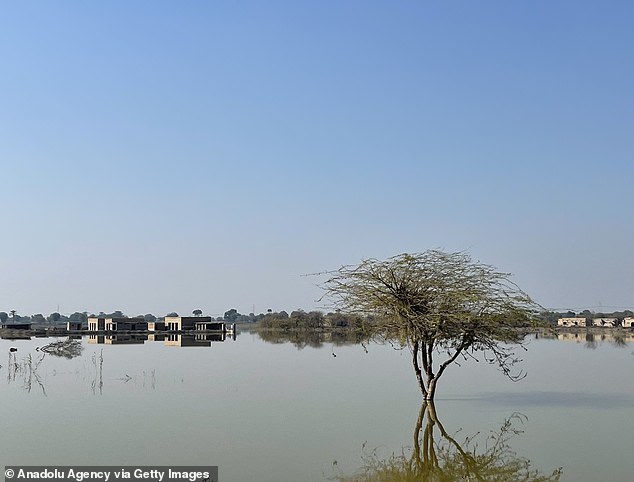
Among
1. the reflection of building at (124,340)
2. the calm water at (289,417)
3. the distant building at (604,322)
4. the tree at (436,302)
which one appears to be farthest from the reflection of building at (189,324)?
the tree at (436,302)

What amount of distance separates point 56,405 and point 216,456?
8667mm

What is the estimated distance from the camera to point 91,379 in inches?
1091

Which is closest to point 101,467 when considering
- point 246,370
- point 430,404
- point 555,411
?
Answer: point 430,404

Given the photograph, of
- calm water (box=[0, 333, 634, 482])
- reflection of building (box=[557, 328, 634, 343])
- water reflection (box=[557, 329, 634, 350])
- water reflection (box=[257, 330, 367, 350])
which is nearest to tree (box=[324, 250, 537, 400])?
Answer: calm water (box=[0, 333, 634, 482])

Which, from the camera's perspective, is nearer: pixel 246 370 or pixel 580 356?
pixel 246 370

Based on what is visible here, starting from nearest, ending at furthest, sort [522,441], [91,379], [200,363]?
[522,441] < [91,379] < [200,363]

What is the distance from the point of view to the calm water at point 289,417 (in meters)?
13.4

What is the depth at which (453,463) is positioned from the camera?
13750 millimetres

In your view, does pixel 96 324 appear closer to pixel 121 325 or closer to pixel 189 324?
pixel 121 325

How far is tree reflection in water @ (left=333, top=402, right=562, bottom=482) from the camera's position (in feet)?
41.3

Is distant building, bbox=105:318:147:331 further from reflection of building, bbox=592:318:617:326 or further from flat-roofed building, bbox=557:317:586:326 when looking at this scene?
reflection of building, bbox=592:318:617:326

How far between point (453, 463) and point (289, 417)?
5.78 metres

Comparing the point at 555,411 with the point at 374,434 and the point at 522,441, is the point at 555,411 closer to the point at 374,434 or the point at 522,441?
the point at 522,441

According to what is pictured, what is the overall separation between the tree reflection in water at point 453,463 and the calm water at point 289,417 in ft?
0.77
